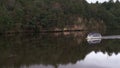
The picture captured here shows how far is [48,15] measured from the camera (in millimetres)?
127438

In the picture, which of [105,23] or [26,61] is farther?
[105,23]

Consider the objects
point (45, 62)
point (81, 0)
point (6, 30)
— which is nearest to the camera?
point (45, 62)

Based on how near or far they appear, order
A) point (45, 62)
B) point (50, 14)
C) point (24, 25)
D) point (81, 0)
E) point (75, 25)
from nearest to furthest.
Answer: point (45, 62) → point (24, 25) → point (50, 14) → point (75, 25) → point (81, 0)

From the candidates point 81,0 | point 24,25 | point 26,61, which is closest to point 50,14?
point 24,25

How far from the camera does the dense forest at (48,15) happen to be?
11375 cm

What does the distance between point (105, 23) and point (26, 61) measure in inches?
5257

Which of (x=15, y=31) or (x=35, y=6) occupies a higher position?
(x=35, y=6)

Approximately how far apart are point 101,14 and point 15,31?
221 feet

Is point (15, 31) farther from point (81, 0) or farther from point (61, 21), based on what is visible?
point (81, 0)

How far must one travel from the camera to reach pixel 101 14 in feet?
554

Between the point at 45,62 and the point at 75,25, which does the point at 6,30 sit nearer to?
the point at 75,25

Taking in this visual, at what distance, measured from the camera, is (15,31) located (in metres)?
112

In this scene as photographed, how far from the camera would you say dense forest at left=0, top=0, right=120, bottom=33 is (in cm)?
11375

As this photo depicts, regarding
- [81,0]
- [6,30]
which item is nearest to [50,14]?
[6,30]
